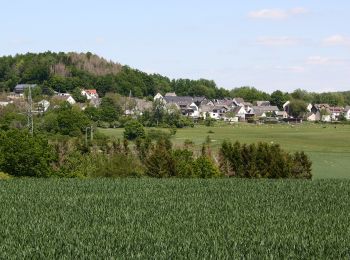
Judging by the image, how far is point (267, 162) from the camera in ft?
139

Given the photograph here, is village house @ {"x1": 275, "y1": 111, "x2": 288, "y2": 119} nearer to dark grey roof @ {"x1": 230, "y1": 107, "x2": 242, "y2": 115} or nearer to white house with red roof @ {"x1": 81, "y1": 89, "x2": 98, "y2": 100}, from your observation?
dark grey roof @ {"x1": 230, "y1": 107, "x2": 242, "y2": 115}

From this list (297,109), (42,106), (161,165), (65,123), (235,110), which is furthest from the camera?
(297,109)

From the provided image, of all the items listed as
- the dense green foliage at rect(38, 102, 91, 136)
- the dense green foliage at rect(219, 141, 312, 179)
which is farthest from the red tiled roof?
the dense green foliage at rect(219, 141, 312, 179)

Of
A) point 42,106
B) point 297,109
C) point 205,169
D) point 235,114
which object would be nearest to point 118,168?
point 205,169

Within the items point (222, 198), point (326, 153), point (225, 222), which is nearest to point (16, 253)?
point (225, 222)

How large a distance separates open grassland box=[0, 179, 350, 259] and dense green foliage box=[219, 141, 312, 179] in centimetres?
1025

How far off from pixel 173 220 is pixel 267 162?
2359cm

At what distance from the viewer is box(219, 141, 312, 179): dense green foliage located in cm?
4197

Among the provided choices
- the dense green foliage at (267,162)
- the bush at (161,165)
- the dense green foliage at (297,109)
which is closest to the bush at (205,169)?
the dense green foliage at (267,162)

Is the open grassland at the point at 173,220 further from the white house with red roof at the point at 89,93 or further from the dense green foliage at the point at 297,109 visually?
the dense green foliage at the point at 297,109

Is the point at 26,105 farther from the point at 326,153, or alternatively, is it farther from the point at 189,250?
the point at 189,250

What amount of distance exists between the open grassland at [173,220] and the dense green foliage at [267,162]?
10.3 meters

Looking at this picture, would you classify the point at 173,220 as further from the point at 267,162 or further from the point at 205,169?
the point at 267,162

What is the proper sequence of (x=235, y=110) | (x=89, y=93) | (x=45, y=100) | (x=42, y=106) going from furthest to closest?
(x=89, y=93) → (x=235, y=110) → (x=45, y=100) → (x=42, y=106)
